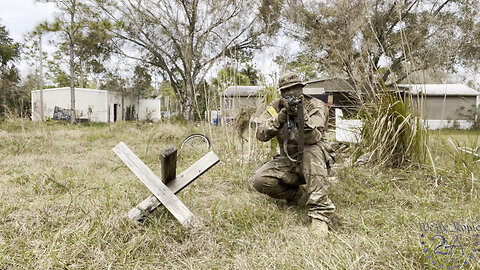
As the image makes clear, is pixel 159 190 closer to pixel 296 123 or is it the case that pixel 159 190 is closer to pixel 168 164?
pixel 168 164

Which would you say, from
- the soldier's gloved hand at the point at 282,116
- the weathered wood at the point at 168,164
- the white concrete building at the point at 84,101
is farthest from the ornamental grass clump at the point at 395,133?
the white concrete building at the point at 84,101

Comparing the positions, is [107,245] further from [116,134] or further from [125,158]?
[116,134]

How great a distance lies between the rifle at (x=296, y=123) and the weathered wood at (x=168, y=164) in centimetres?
88

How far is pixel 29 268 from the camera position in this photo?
5.79 feet

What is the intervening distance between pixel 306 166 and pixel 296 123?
36 cm

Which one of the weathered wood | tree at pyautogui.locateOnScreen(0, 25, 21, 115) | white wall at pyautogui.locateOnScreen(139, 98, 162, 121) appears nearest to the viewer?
the weathered wood

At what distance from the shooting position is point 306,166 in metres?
2.57

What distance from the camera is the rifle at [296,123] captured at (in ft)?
7.67

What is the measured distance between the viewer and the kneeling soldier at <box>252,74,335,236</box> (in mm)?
2379

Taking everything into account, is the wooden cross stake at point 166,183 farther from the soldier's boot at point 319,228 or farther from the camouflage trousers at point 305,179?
the soldier's boot at point 319,228
